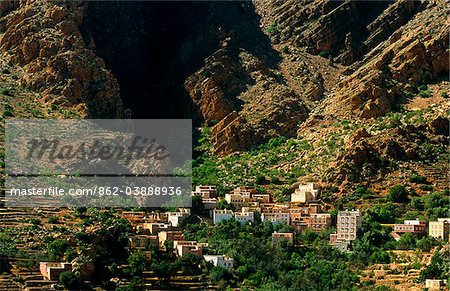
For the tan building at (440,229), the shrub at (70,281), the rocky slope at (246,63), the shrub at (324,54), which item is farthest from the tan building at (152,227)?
the shrub at (324,54)

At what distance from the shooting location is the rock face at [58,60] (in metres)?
114

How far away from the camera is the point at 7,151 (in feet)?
346

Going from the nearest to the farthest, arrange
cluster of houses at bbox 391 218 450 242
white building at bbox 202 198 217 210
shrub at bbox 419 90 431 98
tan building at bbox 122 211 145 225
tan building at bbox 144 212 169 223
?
cluster of houses at bbox 391 218 450 242
tan building at bbox 122 211 145 225
tan building at bbox 144 212 169 223
white building at bbox 202 198 217 210
shrub at bbox 419 90 431 98

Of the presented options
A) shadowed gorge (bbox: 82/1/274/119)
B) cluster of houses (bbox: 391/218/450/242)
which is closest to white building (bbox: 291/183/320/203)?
cluster of houses (bbox: 391/218/450/242)

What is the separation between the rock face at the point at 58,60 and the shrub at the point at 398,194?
20209 millimetres

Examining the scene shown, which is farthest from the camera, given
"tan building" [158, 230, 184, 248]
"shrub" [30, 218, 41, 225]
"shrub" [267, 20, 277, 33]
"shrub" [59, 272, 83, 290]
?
"shrub" [267, 20, 277, 33]

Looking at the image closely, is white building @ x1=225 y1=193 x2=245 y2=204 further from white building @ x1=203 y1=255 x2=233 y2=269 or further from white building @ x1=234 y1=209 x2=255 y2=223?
white building @ x1=203 y1=255 x2=233 y2=269

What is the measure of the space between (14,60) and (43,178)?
1641 centimetres

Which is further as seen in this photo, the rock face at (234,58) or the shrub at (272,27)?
the shrub at (272,27)

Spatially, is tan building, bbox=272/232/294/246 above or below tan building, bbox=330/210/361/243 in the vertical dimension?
below

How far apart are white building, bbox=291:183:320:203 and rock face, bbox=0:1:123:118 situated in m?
14.9

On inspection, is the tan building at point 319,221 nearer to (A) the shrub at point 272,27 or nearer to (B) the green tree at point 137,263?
(B) the green tree at point 137,263

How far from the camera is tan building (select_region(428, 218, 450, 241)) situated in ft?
326

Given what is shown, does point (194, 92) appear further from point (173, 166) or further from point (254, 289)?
point (254, 289)
